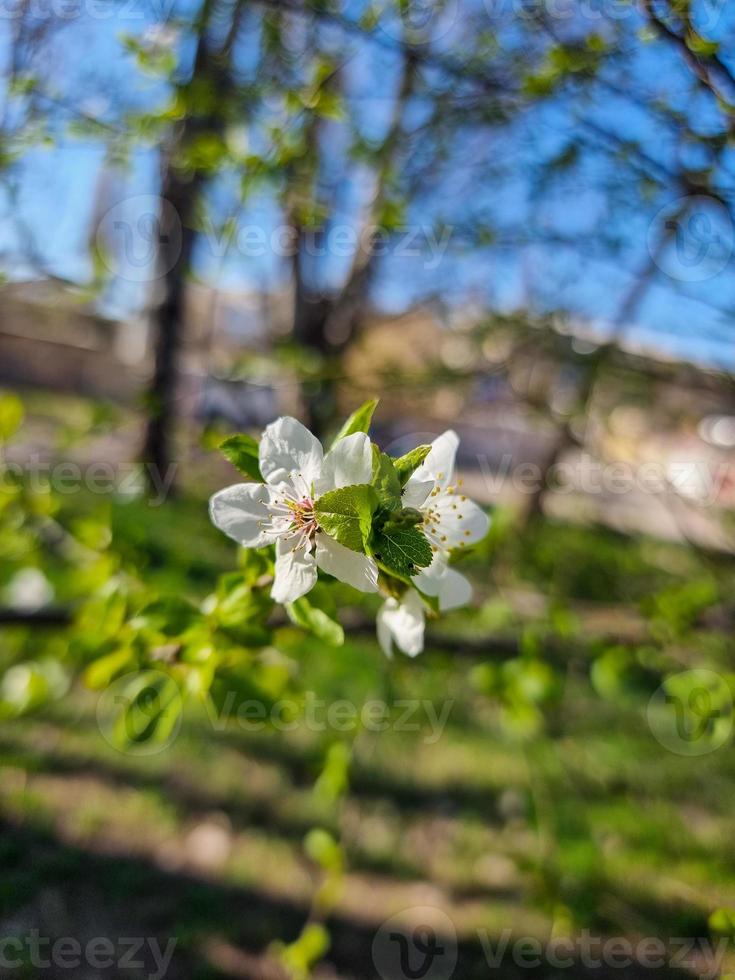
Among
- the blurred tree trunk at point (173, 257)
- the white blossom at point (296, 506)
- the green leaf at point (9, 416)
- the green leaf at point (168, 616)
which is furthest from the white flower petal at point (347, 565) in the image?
the blurred tree trunk at point (173, 257)

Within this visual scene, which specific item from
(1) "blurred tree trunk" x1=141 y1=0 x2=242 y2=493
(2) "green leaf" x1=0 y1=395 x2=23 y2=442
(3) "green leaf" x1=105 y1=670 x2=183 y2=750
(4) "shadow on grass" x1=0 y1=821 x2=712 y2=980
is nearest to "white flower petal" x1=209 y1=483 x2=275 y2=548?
(3) "green leaf" x1=105 y1=670 x2=183 y2=750

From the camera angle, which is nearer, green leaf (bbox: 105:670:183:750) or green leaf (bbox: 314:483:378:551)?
green leaf (bbox: 314:483:378:551)

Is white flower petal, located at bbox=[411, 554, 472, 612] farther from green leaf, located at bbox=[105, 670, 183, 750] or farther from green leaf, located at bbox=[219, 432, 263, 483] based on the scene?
green leaf, located at bbox=[105, 670, 183, 750]

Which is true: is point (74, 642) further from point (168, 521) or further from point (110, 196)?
point (168, 521)

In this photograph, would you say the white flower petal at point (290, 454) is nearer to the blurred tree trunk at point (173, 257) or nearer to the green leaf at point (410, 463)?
the green leaf at point (410, 463)

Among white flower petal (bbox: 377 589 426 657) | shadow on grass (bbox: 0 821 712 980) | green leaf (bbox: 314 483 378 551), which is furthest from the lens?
shadow on grass (bbox: 0 821 712 980)

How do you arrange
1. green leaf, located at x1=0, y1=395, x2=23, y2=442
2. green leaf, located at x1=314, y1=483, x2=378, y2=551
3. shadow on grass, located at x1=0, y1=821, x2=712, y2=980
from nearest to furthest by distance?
green leaf, located at x1=314, y1=483, x2=378, y2=551
green leaf, located at x1=0, y1=395, x2=23, y2=442
shadow on grass, located at x1=0, y1=821, x2=712, y2=980

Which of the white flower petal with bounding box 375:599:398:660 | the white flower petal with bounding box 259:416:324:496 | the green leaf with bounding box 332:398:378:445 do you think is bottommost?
the white flower petal with bounding box 375:599:398:660
